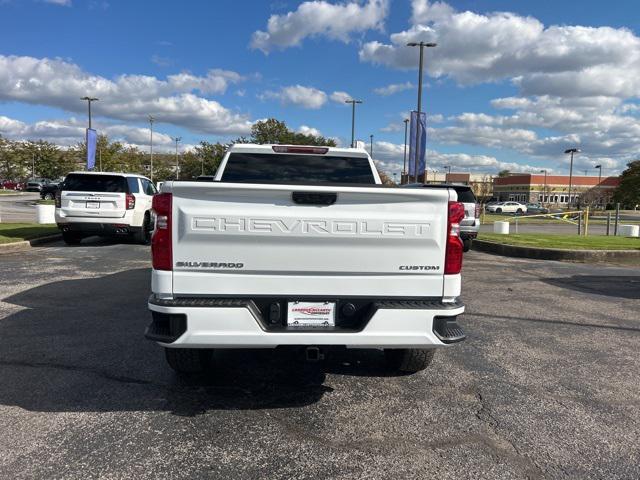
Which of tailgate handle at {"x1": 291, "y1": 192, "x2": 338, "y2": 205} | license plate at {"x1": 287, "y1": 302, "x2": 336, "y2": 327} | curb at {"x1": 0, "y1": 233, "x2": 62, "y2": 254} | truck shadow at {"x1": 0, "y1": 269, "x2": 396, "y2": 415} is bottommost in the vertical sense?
truck shadow at {"x1": 0, "y1": 269, "x2": 396, "y2": 415}

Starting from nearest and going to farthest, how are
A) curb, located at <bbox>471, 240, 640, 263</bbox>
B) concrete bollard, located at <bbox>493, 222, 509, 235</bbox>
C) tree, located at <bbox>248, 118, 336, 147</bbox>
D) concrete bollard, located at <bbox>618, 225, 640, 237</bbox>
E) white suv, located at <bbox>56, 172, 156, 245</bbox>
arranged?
white suv, located at <bbox>56, 172, 156, 245</bbox>, curb, located at <bbox>471, 240, 640, 263</bbox>, concrete bollard, located at <bbox>493, 222, 509, 235</bbox>, concrete bollard, located at <bbox>618, 225, 640, 237</bbox>, tree, located at <bbox>248, 118, 336, 147</bbox>

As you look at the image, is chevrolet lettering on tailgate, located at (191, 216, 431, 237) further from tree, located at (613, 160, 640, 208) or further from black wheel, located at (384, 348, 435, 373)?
tree, located at (613, 160, 640, 208)

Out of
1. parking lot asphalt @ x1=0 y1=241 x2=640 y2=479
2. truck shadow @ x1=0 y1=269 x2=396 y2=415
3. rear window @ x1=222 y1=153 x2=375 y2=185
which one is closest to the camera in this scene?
parking lot asphalt @ x1=0 y1=241 x2=640 y2=479

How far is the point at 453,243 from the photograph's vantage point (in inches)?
139

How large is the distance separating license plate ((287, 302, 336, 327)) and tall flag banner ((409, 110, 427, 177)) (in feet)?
72.9

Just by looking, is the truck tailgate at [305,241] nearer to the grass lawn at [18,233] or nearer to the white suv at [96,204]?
the white suv at [96,204]

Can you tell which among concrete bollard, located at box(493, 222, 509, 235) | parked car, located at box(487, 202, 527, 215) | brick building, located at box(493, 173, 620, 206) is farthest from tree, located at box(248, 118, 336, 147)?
brick building, located at box(493, 173, 620, 206)

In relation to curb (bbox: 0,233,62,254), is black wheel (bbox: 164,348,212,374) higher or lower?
higher

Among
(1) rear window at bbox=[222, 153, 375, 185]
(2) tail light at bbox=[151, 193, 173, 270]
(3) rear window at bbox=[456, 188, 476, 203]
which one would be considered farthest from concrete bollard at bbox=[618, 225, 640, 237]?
(2) tail light at bbox=[151, 193, 173, 270]

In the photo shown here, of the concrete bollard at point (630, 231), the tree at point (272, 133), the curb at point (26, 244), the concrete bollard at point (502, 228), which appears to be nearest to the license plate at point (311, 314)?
the curb at point (26, 244)

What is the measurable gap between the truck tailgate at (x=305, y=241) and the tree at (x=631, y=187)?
2963 inches

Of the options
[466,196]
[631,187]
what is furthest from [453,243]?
[631,187]

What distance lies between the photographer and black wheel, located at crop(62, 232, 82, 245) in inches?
508

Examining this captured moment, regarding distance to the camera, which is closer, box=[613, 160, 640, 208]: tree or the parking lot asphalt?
the parking lot asphalt
